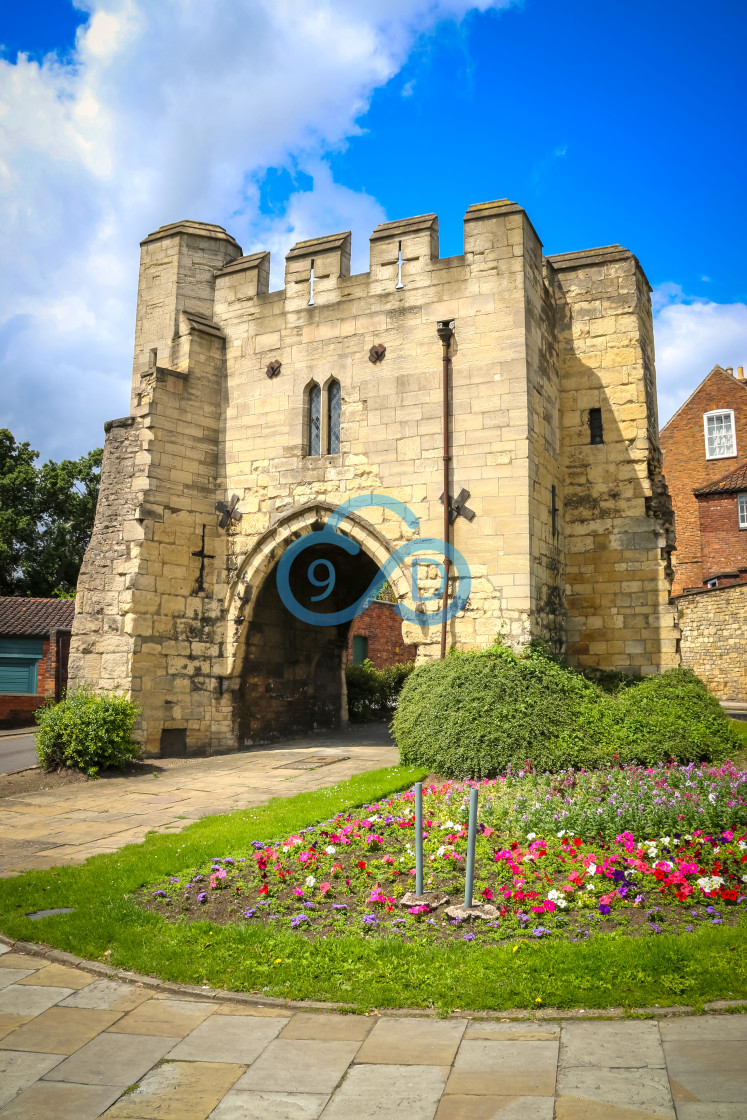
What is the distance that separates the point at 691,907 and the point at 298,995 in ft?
8.06

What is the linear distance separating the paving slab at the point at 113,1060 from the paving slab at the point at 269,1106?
0.42 m

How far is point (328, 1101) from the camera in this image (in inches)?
119

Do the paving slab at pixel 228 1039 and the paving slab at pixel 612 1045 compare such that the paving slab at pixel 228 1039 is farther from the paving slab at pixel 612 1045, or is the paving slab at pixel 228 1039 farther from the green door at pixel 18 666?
the green door at pixel 18 666

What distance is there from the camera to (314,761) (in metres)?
11.7

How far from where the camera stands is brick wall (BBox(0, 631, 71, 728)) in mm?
21438

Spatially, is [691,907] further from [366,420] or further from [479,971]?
[366,420]

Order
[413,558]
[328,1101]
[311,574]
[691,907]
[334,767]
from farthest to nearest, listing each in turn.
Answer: [311,574], [413,558], [334,767], [691,907], [328,1101]

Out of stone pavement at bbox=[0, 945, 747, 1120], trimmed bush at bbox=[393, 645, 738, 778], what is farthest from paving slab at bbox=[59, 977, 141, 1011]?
trimmed bush at bbox=[393, 645, 738, 778]

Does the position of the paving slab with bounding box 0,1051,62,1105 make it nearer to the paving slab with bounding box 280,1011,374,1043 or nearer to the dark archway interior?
the paving slab with bounding box 280,1011,374,1043

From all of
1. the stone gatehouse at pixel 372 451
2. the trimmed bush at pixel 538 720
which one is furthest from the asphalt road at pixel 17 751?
the trimmed bush at pixel 538 720

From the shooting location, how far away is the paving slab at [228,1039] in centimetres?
338

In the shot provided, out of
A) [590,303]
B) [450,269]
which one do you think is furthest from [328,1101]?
[590,303]
